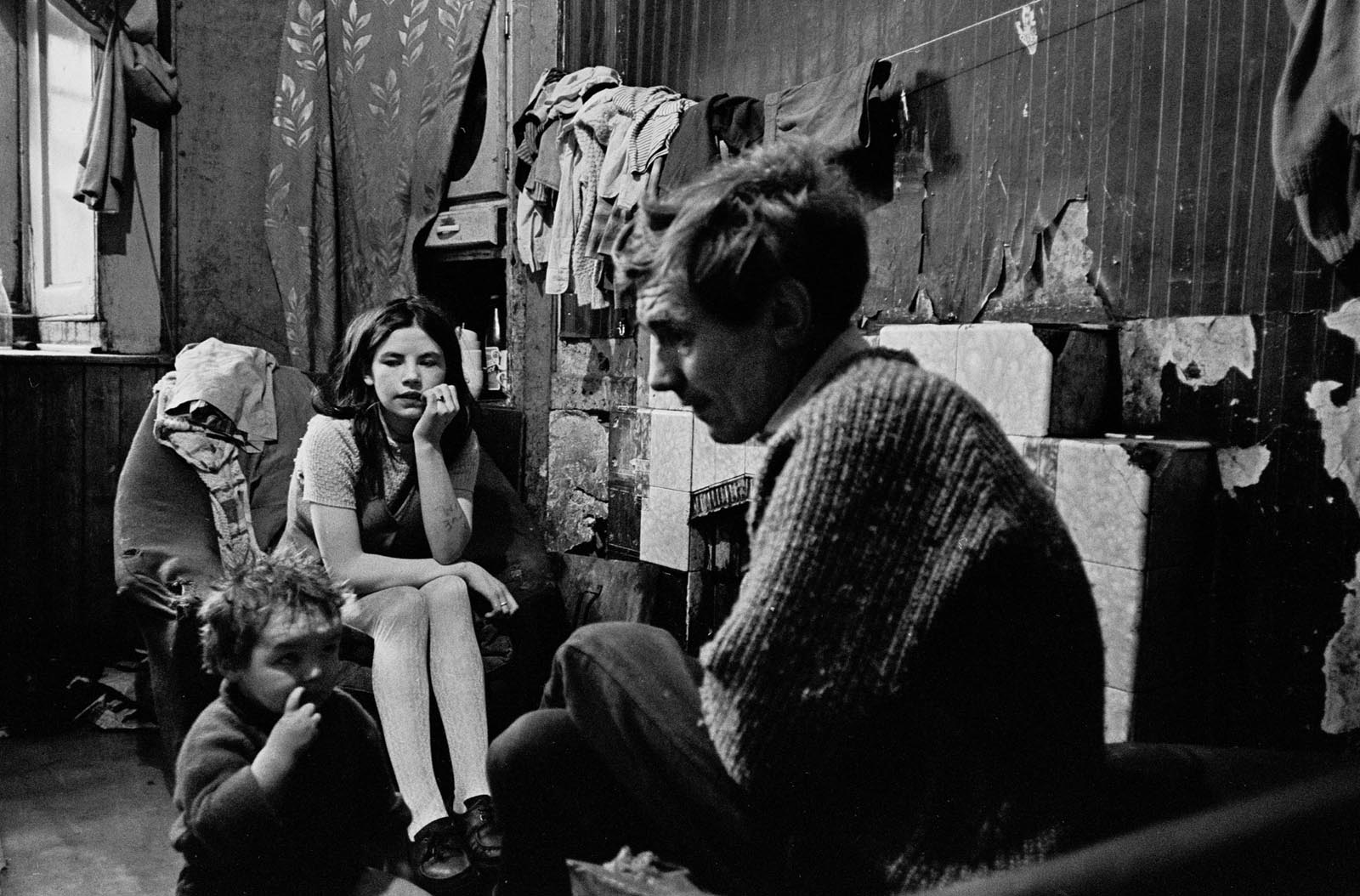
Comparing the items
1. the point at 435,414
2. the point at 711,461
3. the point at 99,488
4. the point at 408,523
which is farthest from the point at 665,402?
the point at 99,488

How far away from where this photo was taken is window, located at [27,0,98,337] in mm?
4332

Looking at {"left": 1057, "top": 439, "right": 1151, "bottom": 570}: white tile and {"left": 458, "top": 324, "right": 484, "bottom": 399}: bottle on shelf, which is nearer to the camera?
→ {"left": 1057, "top": 439, "right": 1151, "bottom": 570}: white tile

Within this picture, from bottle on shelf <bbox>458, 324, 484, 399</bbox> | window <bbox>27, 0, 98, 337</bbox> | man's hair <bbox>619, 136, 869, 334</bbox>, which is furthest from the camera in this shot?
window <bbox>27, 0, 98, 337</bbox>

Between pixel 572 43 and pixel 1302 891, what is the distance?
365cm

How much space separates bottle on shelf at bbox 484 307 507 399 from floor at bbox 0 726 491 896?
1.66 m

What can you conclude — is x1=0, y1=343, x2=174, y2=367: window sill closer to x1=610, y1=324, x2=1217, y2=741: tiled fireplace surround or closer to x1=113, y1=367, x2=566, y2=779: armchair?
x1=113, y1=367, x2=566, y2=779: armchair

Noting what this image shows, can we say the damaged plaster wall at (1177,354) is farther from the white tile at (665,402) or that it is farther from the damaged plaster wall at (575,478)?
the damaged plaster wall at (575,478)

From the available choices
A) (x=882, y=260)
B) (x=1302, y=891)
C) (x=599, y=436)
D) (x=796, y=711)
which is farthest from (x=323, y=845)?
(x=599, y=436)

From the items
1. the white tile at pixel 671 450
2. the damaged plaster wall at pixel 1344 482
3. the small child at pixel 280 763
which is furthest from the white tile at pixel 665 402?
the damaged plaster wall at pixel 1344 482

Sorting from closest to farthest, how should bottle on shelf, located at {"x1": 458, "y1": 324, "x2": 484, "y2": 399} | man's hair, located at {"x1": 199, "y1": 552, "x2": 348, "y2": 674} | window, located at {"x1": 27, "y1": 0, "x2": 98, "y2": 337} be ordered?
man's hair, located at {"x1": 199, "y1": 552, "x2": 348, "y2": 674} → bottle on shelf, located at {"x1": 458, "y1": 324, "x2": 484, "y2": 399} → window, located at {"x1": 27, "y1": 0, "x2": 98, "y2": 337}

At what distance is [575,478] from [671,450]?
92cm

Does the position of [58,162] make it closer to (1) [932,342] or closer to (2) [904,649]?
(1) [932,342]

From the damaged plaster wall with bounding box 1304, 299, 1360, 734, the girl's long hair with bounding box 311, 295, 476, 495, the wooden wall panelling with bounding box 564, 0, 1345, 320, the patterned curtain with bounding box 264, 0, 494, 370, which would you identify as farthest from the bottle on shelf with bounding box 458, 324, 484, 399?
the damaged plaster wall with bounding box 1304, 299, 1360, 734

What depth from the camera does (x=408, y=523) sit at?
2715 millimetres
